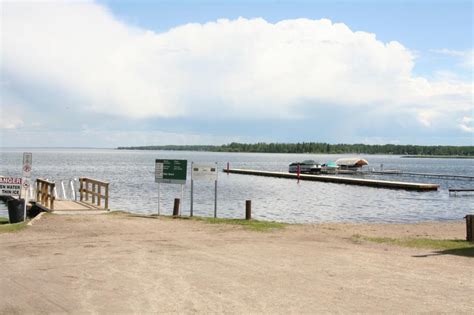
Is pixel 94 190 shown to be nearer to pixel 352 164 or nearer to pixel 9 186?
pixel 9 186

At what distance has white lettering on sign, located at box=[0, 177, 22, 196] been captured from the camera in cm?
1944

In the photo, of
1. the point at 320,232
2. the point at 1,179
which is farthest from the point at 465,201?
the point at 1,179

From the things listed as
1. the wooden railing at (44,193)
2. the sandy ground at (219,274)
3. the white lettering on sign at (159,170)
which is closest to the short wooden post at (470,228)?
the sandy ground at (219,274)

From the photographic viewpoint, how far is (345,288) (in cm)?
917

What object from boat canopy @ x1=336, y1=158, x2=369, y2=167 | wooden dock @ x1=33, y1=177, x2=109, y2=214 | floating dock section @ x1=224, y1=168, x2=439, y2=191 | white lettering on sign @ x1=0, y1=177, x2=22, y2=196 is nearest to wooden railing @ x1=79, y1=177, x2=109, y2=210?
wooden dock @ x1=33, y1=177, x2=109, y2=214

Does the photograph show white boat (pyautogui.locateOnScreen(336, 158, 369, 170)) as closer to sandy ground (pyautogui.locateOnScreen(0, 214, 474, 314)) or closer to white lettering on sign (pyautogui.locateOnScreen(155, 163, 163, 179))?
white lettering on sign (pyautogui.locateOnScreen(155, 163, 163, 179))

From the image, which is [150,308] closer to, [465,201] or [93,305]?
→ [93,305]

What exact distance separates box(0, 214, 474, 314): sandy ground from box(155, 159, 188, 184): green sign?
220 inches

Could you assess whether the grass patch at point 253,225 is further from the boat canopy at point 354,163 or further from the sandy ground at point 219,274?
the boat canopy at point 354,163

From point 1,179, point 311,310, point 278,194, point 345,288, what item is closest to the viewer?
point 311,310

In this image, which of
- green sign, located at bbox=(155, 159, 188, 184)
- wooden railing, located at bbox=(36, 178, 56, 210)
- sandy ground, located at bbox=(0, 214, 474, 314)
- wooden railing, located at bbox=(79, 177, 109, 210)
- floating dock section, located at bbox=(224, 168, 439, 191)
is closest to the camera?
sandy ground, located at bbox=(0, 214, 474, 314)

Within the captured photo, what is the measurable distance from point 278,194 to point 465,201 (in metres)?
15.3

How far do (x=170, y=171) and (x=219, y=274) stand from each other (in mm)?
12424

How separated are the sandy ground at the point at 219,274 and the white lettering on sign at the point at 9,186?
3.94 metres
